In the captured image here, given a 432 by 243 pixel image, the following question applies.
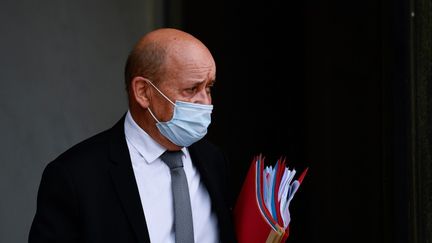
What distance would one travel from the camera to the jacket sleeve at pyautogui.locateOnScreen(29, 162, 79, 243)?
2.29 meters

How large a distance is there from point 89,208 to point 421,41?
6.38 feet

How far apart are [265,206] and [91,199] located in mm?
571

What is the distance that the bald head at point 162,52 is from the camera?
8.19ft

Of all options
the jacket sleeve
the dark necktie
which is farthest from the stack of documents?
the jacket sleeve

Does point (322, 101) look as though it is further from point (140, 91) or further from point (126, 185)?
point (126, 185)

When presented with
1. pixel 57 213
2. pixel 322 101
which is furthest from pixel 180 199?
pixel 322 101

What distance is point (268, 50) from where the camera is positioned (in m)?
4.45

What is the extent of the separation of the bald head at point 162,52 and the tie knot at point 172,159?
10.3 inches

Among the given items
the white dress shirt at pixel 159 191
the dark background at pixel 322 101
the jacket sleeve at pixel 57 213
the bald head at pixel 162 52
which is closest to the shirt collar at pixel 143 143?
the white dress shirt at pixel 159 191

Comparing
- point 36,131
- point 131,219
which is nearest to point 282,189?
point 131,219

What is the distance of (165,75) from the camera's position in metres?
2.51

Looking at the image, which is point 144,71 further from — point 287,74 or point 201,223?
point 287,74

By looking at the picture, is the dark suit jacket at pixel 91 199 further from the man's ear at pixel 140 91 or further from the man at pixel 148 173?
the man's ear at pixel 140 91

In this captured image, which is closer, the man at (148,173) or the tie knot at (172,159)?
the man at (148,173)
